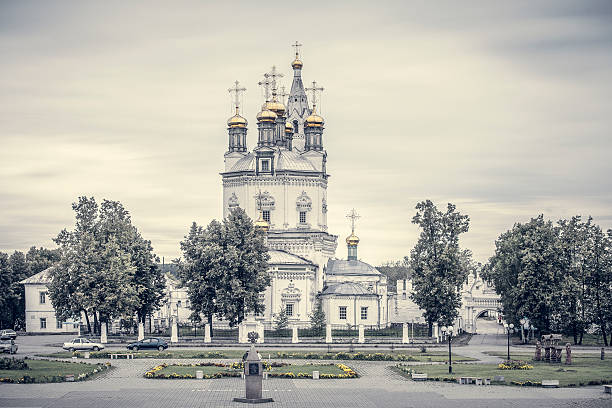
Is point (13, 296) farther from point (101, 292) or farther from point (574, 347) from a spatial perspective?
point (574, 347)

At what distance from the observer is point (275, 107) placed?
87562 mm

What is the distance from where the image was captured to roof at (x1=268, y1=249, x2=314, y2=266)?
265 feet

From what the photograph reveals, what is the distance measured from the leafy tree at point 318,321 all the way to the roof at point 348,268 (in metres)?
10.2

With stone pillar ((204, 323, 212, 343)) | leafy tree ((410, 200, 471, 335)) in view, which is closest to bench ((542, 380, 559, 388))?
leafy tree ((410, 200, 471, 335))

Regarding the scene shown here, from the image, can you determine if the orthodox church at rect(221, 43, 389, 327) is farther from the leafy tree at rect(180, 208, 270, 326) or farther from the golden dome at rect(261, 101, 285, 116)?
the leafy tree at rect(180, 208, 270, 326)

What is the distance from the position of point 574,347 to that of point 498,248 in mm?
15070

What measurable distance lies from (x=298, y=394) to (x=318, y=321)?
38.5 m

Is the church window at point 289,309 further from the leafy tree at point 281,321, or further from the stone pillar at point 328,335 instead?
the stone pillar at point 328,335

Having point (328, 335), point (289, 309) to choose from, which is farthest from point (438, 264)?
point (289, 309)

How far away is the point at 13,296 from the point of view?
8556 centimetres

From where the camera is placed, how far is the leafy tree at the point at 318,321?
234ft

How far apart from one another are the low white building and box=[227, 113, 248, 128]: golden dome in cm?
2158

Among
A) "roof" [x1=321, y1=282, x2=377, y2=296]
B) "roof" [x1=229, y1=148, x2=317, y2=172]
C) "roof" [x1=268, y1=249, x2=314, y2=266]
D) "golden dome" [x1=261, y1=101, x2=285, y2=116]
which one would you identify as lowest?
"roof" [x1=321, y1=282, x2=377, y2=296]

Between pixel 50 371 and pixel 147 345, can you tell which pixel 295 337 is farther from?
pixel 50 371
